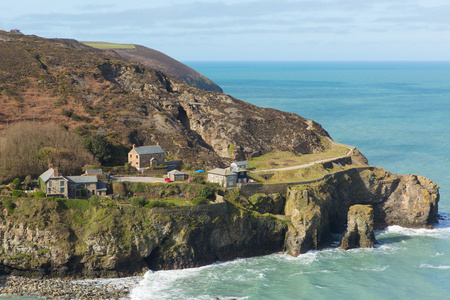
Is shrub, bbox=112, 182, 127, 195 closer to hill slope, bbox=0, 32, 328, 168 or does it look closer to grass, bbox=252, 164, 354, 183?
hill slope, bbox=0, 32, 328, 168

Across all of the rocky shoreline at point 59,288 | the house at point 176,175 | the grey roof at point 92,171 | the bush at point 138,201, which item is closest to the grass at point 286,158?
the house at point 176,175

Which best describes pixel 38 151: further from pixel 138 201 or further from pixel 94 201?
pixel 138 201

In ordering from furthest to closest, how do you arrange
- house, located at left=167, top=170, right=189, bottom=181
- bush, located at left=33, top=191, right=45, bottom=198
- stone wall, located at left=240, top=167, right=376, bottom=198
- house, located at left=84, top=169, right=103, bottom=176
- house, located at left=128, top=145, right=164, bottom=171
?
house, located at left=128, top=145, right=164, bottom=171 → house, located at left=167, top=170, right=189, bottom=181 → stone wall, located at left=240, top=167, right=376, bottom=198 → house, located at left=84, top=169, right=103, bottom=176 → bush, located at left=33, top=191, right=45, bottom=198

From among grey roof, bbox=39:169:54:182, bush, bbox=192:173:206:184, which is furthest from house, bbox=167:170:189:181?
grey roof, bbox=39:169:54:182

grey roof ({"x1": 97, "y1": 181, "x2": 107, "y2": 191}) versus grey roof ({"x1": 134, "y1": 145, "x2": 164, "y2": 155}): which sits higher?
grey roof ({"x1": 134, "y1": 145, "x2": 164, "y2": 155})

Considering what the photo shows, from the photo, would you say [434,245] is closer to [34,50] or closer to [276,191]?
[276,191]

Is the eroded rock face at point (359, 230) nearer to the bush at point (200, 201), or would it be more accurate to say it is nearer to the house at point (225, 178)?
the house at point (225, 178)

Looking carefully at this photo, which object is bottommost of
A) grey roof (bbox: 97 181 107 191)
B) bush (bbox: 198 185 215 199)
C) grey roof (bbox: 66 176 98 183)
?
bush (bbox: 198 185 215 199)
